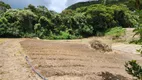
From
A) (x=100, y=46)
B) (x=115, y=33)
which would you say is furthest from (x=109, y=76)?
(x=115, y=33)

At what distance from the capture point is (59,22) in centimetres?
3038

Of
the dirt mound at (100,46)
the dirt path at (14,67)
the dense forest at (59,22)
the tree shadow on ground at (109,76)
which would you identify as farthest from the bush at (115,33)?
the tree shadow on ground at (109,76)

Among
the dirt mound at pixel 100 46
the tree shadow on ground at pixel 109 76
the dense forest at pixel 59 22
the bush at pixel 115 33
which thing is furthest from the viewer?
the bush at pixel 115 33

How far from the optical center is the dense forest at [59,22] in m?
27.2

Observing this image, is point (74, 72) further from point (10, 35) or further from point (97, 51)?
point (10, 35)

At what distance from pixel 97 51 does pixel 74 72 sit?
24.3 feet

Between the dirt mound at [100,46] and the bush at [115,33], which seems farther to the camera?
the bush at [115,33]

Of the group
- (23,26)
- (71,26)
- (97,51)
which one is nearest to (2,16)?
(23,26)

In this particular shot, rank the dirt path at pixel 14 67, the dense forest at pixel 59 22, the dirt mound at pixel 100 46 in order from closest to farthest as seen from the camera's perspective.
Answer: the dirt path at pixel 14 67
the dirt mound at pixel 100 46
the dense forest at pixel 59 22

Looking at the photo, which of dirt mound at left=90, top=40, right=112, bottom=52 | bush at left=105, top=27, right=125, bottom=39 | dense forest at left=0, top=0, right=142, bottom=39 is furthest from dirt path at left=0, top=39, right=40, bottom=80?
bush at left=105, top=27, right=125, bottom=39

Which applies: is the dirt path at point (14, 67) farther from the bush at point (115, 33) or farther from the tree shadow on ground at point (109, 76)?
the bush at point (115, 33)

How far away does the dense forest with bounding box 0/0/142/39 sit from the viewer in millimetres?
27156

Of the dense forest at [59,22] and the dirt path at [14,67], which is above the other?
the dense forest at [59,22]

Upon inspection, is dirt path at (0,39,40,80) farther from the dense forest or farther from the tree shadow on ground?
the dense forest
